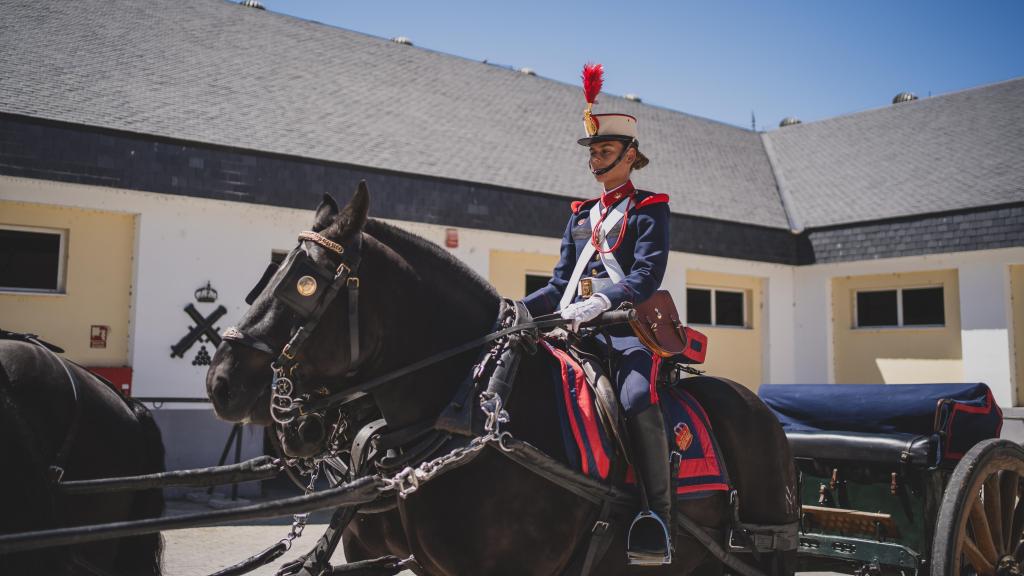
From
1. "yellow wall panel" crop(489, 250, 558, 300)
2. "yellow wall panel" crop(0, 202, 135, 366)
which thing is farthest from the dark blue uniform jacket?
"yellow wall panel" crop(489, 250, 558, 300)

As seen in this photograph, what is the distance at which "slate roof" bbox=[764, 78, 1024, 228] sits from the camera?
51.1 feet

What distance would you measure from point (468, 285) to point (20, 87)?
10104 millimetres

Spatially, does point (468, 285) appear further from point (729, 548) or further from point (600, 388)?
point (729, 548)

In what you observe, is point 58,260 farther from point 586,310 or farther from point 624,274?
point 586,310

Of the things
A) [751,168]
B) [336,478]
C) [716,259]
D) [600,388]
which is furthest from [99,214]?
[751,168]

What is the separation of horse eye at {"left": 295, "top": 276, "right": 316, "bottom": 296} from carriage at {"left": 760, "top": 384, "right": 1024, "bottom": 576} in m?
3.74

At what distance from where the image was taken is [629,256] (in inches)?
162

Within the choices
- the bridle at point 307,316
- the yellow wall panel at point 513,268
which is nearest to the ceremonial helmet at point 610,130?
the bridle at point 307,316

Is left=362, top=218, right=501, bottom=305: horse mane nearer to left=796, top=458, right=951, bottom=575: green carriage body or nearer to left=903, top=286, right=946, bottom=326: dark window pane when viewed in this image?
left=796, top=458, right=951, bottom=575: green carriage body

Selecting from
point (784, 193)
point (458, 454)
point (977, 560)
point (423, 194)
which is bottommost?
point (977, 560)

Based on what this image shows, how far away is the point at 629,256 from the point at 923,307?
13989 mm

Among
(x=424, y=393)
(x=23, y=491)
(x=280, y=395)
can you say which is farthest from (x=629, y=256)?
(x=23, y=491)

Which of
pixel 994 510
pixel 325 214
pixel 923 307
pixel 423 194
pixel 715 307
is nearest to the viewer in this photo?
pixel 325 214

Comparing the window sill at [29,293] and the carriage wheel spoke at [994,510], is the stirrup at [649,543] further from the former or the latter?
the window sill at [29,293]
